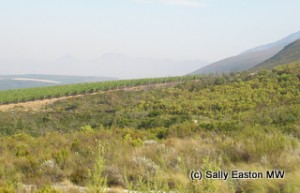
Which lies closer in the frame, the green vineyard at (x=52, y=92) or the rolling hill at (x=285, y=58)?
the green vineyard at (x=52, y=92)

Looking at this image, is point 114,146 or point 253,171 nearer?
point 253,171

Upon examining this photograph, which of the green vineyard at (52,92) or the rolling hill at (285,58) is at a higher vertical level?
the rolling hill at (285,58)

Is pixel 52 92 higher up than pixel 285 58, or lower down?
lower down

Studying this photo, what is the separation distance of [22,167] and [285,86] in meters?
30.6

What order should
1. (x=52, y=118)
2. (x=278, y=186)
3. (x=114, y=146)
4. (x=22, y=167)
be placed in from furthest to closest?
(x=52, y=118)
(x=114, y=146)
(x=22, y=167)
(x=278, y=186)

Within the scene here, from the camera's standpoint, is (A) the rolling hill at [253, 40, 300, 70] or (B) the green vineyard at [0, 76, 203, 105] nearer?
(B) the green vineyard at [0, 76, 203, 105]

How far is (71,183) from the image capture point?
6.12m

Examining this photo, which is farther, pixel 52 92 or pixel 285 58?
pixel 285 58

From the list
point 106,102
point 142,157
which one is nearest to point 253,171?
point 142,157

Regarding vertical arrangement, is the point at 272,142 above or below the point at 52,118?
above

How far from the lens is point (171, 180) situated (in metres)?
5.74

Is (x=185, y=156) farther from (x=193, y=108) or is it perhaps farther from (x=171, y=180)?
(x=193, y=108)

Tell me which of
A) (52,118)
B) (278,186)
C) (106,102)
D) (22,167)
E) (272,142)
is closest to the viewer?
(278,186)

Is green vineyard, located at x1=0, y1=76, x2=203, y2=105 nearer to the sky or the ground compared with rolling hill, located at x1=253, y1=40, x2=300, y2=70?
nearer to the ground
